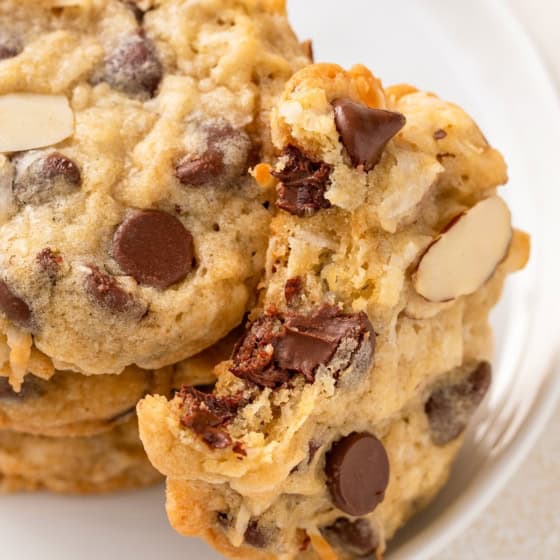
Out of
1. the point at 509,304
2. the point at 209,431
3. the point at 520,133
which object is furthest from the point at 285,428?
the point at 520,133

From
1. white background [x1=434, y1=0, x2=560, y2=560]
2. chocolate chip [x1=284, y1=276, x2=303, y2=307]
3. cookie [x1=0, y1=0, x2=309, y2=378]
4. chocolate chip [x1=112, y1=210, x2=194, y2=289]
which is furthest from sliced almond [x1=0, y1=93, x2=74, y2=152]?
white background [x1=434, y1=0, x2=560, y2=560]

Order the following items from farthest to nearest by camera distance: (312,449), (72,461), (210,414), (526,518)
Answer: (526,518), (72,461), (312,449), (210,414)

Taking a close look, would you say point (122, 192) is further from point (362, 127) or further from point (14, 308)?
point (362, 127)

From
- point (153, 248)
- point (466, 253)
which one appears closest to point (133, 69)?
point (153, 248)

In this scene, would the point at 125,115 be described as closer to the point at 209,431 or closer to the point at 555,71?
the point at 209,431

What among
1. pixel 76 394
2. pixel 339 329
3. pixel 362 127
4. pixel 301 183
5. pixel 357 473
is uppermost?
pixel 362 127

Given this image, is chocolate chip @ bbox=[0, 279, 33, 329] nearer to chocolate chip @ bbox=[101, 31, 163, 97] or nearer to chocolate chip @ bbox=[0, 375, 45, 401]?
chocolate chip @ bbox=[0, 375, 45, 401]

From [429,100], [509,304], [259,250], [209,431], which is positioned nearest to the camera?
[209,431]
